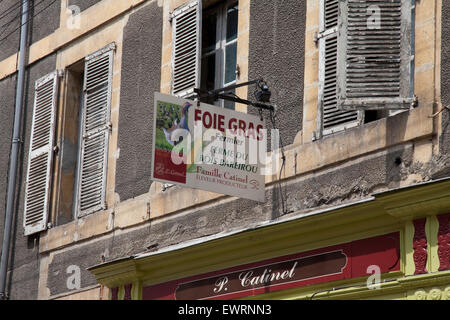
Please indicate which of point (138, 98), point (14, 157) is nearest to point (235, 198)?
point (138, 98)

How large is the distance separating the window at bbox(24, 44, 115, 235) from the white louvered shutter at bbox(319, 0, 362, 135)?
11.3 feet

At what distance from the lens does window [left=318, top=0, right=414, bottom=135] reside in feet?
30.8

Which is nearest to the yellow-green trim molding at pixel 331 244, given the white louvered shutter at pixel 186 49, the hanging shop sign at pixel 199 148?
the hanging shop sign at pixel 199 148

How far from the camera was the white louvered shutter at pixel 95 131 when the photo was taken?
13.0 m

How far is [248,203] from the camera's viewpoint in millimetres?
10820

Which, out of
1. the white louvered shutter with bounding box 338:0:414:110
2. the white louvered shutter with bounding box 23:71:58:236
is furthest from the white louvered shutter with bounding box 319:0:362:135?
the white louvered shutter with bounding box 23:71:58:236

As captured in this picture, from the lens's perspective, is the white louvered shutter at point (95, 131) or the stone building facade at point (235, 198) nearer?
the stone building facade at point (235, 198)

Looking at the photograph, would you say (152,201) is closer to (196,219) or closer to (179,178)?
(196,219)

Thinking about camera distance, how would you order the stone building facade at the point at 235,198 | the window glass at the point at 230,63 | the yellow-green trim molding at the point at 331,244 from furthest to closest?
the window glass at the point at 230,63 → the stone building facade at the point at 235,198 → the yellow-green trim molding at the point at 331,244

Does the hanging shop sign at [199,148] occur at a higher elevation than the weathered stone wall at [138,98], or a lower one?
lower

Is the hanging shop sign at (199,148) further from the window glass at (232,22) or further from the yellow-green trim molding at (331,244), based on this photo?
the window glass at (232,22)

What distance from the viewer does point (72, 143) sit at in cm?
1373

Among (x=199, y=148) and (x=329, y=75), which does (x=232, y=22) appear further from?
(x=199, y=148)

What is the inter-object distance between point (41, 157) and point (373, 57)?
5.56 meters
